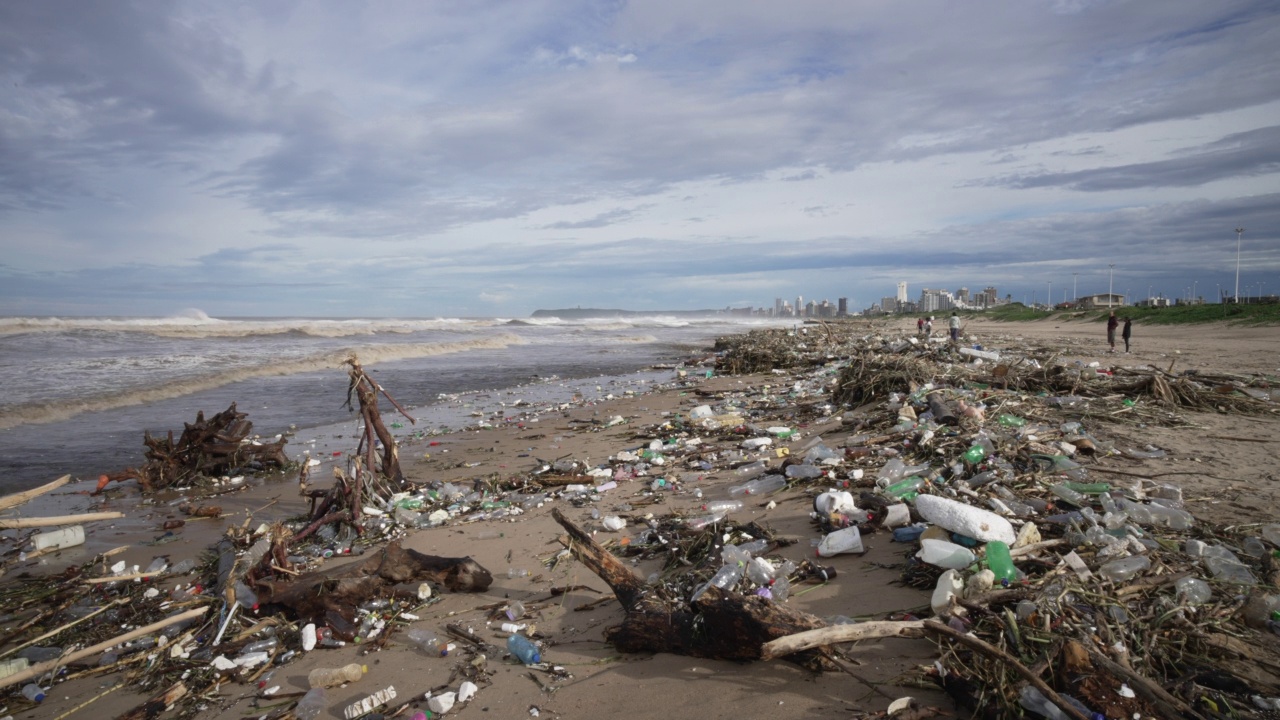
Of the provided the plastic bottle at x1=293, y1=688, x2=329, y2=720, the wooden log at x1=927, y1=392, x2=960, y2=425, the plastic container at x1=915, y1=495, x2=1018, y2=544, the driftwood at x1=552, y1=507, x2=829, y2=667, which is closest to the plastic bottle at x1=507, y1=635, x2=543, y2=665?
the driftwood at x1=552, y1=507, x2=829, y2=667

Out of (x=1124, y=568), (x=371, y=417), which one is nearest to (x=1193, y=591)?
(x=1124, y=568)

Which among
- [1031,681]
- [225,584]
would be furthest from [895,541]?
[225,584]

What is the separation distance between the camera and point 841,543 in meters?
3.09

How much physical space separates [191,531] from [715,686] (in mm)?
4656

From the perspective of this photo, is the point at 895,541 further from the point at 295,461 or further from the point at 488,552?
Answer: the point at 295,461

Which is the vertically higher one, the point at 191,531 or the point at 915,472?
the point at 915,472

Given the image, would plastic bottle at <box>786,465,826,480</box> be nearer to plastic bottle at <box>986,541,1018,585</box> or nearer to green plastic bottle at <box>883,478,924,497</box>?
green plastic bottle at <box>883,478,924,497</box>

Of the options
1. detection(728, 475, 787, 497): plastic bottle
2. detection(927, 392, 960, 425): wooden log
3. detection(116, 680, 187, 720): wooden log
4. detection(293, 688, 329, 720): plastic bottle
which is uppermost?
detection(927, 392, 960, 425): wooden log

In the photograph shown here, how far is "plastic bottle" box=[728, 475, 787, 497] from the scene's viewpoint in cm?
437

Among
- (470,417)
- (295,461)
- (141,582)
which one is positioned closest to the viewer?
(141,582)

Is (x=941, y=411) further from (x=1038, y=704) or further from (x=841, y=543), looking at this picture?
(x=1038, y=704)

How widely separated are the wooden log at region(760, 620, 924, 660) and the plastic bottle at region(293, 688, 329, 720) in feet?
5.83

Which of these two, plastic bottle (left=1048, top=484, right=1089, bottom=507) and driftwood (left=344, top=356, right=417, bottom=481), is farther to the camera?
driftwood (left=344, top=356, right=417, bottom=481)

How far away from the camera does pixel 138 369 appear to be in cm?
1362
